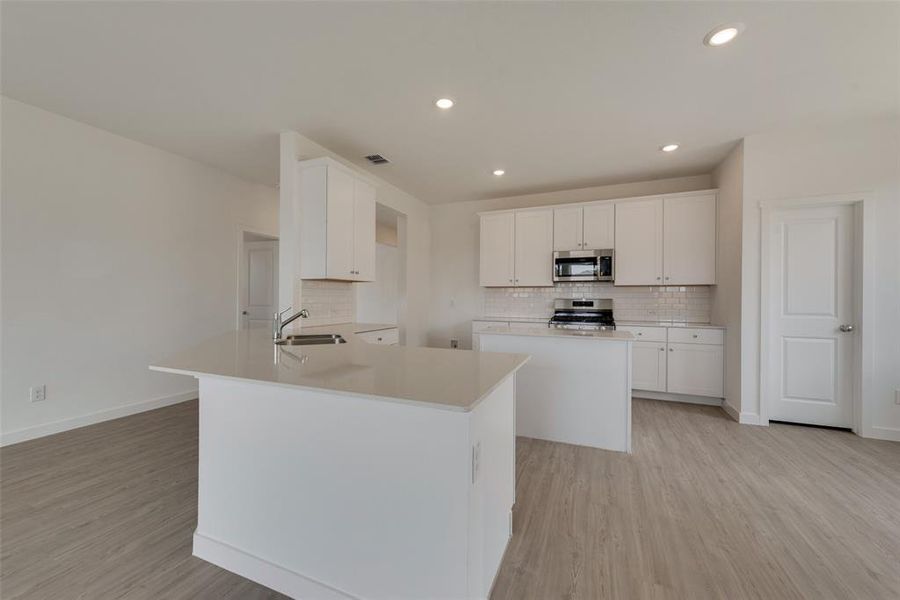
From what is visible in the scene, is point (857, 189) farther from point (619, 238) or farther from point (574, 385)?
point (574, 385)

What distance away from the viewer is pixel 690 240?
4.05 metres

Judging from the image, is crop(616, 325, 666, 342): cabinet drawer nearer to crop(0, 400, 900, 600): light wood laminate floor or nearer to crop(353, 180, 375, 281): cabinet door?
crop(0, 400, 900, 600): light wood laminate floor

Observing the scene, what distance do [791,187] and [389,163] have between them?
3.91 metres

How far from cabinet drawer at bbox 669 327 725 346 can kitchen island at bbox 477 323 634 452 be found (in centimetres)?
154

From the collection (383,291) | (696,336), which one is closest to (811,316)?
(696,336)

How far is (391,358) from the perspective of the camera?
1.68 meters

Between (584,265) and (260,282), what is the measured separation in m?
4.84

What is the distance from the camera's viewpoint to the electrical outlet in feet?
9.18

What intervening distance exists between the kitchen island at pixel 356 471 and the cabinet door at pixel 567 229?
3.31 m

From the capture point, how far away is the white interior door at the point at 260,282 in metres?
5.39

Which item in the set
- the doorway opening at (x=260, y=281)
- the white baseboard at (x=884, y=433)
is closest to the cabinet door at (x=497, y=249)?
the doorway opening at (x=260, y=281)

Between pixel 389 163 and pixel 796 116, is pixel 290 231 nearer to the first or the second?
pixel 389 163

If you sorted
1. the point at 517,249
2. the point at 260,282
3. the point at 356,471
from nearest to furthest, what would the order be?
the point at 356,471 → the point at 517,249 → the point at 260,282

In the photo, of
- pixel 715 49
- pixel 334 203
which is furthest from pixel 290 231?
pixel 715 49
